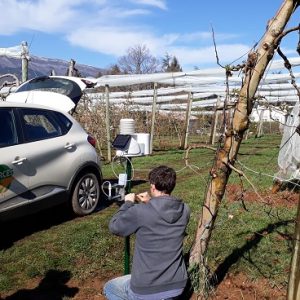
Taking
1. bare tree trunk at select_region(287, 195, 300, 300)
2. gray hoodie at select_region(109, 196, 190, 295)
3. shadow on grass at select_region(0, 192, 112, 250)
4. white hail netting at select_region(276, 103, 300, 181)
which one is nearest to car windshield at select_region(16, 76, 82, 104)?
shadow on grass at select_region(0, 192, 112, 250)

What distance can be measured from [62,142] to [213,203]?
10.6 ft

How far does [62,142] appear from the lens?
622 centimetres

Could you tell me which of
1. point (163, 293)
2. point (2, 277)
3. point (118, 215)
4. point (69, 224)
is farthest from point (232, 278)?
point (69, 224)

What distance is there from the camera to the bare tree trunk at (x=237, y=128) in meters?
3.09

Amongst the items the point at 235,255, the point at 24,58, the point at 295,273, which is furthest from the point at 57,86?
the point at 295,273

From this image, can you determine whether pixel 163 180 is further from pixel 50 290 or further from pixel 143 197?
pixel 50 290

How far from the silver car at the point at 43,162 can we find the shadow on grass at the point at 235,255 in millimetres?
2428

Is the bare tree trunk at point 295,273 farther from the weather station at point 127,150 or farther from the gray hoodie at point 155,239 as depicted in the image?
the weather station at point 127,150

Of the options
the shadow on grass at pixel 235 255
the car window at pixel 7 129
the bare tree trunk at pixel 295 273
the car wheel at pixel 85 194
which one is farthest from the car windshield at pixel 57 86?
the bare tree trunk at pixel 295 273

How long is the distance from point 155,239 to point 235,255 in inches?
77.5

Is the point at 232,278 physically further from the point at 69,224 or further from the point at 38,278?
the point at 69,224

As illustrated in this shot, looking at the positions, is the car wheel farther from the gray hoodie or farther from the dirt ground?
the gray hoodie

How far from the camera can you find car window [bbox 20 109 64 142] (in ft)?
18.6

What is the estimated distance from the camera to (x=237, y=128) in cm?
329
